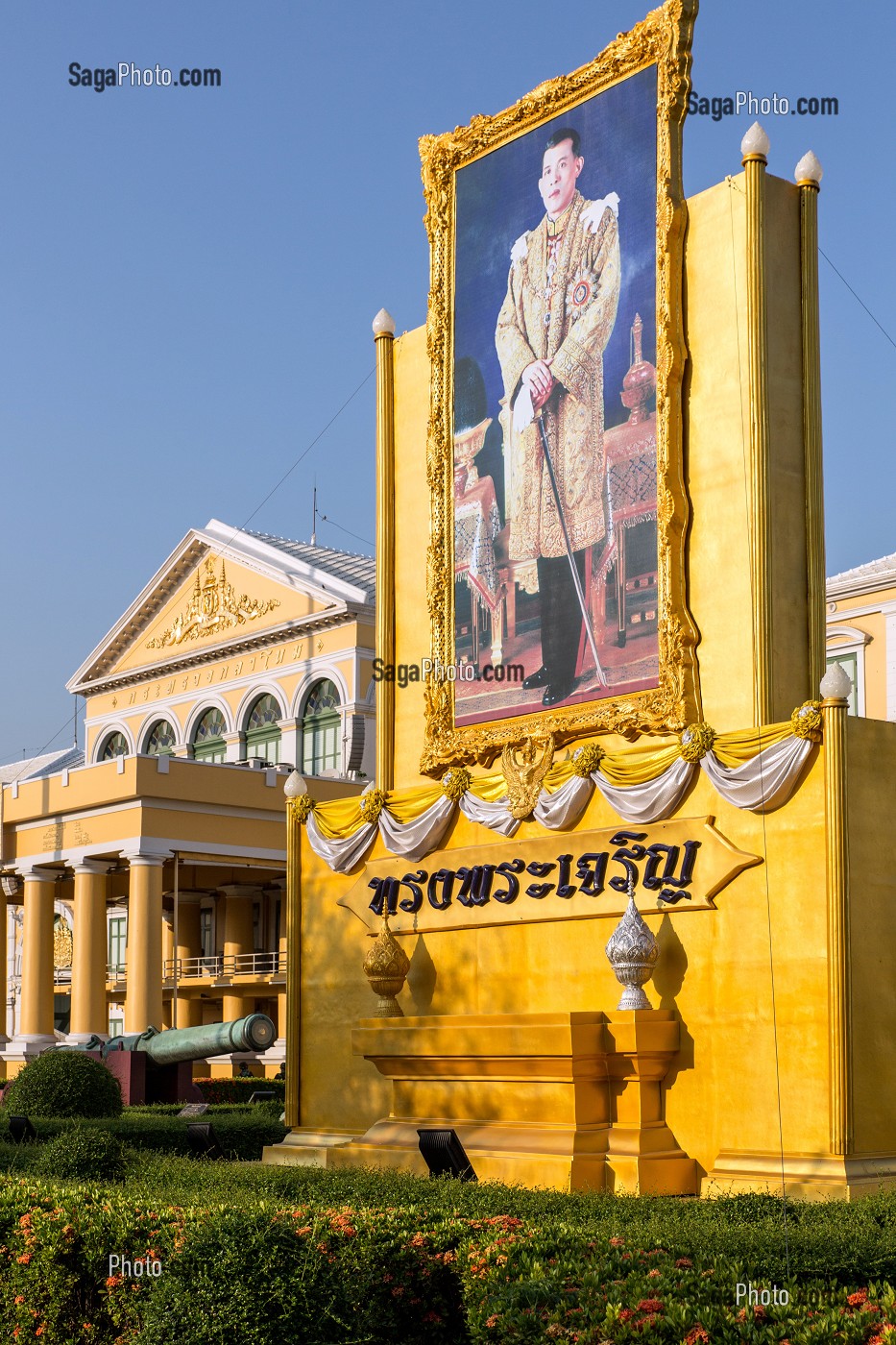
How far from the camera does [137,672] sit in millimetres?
46281

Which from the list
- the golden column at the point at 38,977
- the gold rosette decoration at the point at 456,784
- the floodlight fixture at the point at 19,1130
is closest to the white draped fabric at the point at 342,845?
the gold rosette decoration at the point at 456,784

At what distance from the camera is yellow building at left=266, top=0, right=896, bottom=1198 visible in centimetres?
1315

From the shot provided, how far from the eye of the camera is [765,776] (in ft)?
44.8

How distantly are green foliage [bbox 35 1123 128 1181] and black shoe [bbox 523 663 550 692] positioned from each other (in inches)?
239

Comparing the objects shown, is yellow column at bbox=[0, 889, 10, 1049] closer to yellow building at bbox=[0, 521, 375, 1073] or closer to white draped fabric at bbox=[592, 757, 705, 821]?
yellow building at bbox=[0, 521, 375, 1073]

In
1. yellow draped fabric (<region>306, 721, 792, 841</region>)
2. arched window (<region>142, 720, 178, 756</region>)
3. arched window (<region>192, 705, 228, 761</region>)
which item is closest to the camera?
yellow draped fabric (<region>306, 721, 792, 841</region>)

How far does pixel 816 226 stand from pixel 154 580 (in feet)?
107

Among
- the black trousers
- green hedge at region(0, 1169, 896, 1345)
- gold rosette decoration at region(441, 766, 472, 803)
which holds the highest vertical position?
the black trousers

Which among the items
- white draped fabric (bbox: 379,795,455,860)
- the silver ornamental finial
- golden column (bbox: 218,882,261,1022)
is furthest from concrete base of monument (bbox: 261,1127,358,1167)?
golden column (bbox: 218,882,261,1022)

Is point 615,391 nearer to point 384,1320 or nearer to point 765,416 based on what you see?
point 765,416

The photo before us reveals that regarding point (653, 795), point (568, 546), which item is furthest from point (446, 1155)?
point (568, 546)

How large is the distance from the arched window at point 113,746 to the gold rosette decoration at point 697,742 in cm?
3491

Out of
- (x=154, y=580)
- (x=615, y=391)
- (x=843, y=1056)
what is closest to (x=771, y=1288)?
(x=843, y=1056)

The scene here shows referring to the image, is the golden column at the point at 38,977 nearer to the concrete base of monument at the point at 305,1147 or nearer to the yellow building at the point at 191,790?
the yellow building at the point at 191,790
